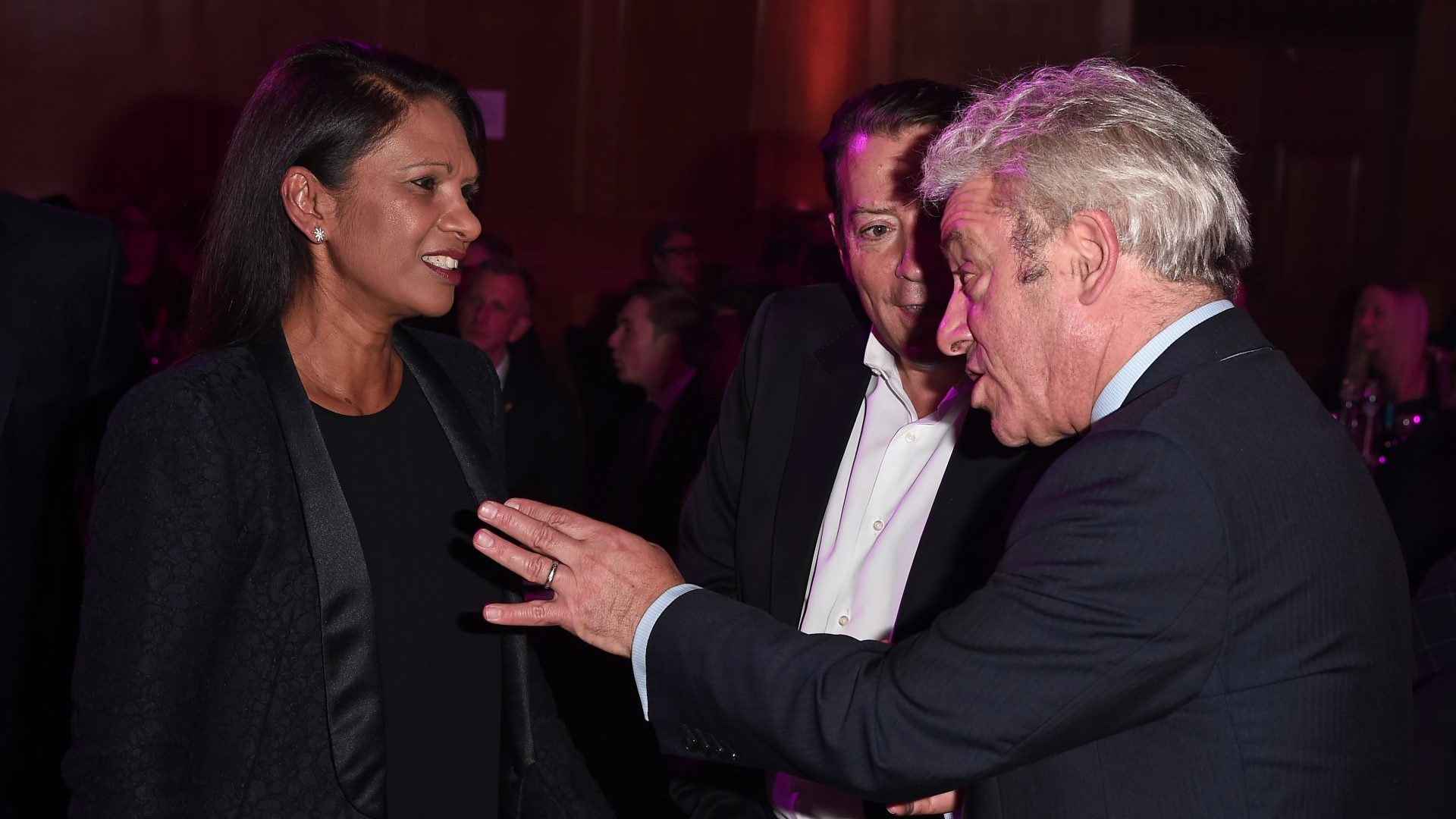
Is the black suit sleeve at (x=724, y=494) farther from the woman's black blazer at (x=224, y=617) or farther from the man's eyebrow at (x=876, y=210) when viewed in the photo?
the woman's black blazer at (x=224, y=617)

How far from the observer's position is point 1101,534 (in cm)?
123

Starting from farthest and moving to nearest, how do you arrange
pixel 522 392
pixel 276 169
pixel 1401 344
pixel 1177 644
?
pixel 1401 344
pixel 522 392
pixel 276 169
pixel 1177 644

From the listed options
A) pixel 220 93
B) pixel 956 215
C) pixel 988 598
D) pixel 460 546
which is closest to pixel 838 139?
pixel 956 215

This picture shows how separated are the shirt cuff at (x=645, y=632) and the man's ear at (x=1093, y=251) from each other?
57 centimetres

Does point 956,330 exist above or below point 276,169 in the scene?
below

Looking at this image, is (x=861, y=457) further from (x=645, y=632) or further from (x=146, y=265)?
(x=146, y=265)

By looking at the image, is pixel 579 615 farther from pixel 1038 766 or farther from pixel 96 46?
pixel 96 46

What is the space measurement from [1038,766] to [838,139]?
47.8 inches

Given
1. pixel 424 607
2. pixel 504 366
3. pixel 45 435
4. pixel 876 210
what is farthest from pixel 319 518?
pixel 504 366

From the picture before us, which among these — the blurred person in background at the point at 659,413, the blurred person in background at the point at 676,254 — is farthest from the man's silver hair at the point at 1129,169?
the blurred person in background at the point at 676,254

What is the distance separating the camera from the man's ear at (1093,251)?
53.7 inches

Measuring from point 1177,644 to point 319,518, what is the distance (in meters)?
Result: 1.13

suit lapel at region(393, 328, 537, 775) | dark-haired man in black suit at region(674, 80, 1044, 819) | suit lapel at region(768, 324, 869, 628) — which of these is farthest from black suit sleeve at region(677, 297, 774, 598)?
suit lapel at region(393, 328, 537, 775)

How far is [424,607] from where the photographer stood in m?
1.90
